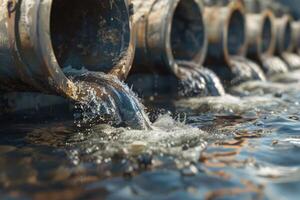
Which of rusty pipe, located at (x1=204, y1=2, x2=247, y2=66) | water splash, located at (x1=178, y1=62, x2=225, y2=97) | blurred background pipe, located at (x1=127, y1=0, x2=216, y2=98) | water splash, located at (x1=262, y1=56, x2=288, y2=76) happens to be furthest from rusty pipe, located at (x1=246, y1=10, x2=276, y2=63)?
water splash, located at (x1=178, y1=62, x2=225, y2=97)

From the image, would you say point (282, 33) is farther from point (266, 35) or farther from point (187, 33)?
point (187, 33)

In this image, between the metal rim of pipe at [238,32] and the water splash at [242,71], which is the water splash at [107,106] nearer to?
the water splash at [242,71]

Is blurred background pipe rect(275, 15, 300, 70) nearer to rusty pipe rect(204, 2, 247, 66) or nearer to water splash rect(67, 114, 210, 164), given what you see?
rusty pipe rect(204, 2, 247, 66)

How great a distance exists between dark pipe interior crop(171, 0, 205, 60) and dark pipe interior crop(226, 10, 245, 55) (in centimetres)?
238

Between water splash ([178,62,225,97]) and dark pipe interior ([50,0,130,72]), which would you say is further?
water splash ([178,62,225,97])

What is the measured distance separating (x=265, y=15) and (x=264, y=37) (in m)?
0.92

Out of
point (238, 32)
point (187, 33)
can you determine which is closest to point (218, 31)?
point (187, 33)

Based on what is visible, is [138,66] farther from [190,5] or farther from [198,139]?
[198,139]

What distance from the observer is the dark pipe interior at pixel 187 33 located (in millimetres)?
8094

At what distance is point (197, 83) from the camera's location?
6.99 metres

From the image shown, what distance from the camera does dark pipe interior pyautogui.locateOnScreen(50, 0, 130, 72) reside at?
5375 millimetres

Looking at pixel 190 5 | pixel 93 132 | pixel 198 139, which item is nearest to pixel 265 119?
pixel 198 139

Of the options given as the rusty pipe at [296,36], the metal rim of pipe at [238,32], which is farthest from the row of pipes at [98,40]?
the rusty pipe at [296,36]

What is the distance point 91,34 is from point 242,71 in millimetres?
4658
